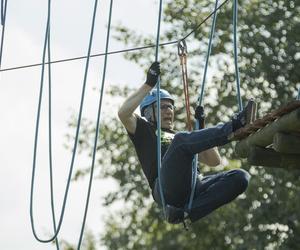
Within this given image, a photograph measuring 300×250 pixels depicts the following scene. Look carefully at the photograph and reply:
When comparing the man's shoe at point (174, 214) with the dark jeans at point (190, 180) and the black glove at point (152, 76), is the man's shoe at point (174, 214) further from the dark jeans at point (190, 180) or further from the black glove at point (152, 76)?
the black glove at point (152, 76)

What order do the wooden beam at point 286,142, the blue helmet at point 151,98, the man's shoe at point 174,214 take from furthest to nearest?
the blue helmet at point 151,98
the man's shoe at point 174,214
the wooden beam at point 286,142

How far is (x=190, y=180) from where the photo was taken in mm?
6742

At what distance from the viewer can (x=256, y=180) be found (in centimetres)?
1752

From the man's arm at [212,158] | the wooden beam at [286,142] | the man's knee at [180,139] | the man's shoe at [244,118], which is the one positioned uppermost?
the man's shoe at [244,118]

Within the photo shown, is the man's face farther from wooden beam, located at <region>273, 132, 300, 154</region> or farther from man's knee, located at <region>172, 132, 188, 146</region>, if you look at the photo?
wooden beam, located at <region>273, 132, 300, 154</region>

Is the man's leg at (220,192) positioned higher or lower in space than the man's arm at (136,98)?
lower

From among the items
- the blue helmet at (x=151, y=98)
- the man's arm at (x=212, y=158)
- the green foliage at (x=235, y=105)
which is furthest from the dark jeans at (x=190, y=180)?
the green foliage at (x=235, y=105)

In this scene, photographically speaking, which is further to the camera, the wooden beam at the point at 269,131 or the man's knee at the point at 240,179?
the man's knee at the point at 240,179

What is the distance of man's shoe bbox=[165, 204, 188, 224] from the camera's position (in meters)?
6.76

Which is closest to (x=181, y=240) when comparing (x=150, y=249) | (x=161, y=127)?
(x=150, y=249)

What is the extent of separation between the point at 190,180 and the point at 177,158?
0.76 feet

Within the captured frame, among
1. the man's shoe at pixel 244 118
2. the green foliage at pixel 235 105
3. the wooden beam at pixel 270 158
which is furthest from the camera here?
the green foliage at pixel 235 105

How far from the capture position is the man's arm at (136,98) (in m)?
6.79

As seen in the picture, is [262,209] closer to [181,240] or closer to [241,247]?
[241,247]
